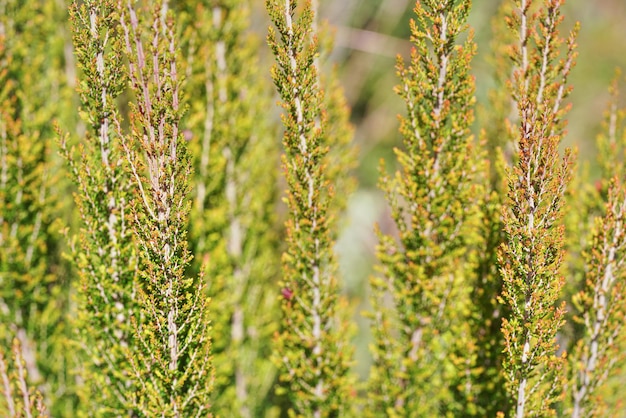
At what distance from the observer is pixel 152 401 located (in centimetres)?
521

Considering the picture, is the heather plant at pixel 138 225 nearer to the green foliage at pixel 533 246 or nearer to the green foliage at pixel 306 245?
the green foliage at pixel 306 245

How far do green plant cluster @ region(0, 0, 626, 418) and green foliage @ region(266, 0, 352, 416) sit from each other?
3 centimetres

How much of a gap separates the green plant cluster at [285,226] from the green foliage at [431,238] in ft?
0.12

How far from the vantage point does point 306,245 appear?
659 centimetres

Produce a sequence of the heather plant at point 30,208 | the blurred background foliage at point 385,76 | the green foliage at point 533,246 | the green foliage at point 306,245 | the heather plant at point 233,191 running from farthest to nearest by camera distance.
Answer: the blurred background foliage at point 385,76 < the heather plant at point 233,191 < the heather plant at point 30,208 < the green foliage at point 306,245 < the green foliage at point 533,246

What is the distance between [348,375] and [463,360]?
6.00 ft

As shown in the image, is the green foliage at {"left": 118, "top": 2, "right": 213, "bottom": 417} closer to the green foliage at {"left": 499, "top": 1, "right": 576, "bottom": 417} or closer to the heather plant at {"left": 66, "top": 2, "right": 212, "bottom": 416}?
the heather plant at {"left": 66, "top": 2, "right": 212, "bottom": 416}

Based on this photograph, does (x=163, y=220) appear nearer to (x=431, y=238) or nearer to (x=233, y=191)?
(x=431, y=238)

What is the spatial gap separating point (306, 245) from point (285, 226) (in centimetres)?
102

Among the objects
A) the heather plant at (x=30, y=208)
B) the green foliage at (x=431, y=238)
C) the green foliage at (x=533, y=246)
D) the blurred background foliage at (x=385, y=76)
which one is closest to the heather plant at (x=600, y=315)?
the green foliage at (x=431, y=238)

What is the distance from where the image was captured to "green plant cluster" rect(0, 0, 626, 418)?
16.7 feet

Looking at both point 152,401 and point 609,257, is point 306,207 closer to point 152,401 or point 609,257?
point 152,401

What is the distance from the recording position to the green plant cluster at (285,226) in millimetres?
5102

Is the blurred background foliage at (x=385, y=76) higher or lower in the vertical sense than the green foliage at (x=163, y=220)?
higher
